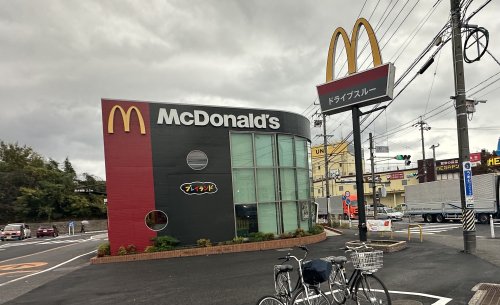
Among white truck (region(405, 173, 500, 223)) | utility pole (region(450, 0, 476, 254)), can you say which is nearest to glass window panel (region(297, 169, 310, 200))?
utility pole (region(450, 0, 476, 254))

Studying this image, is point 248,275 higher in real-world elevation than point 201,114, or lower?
lower

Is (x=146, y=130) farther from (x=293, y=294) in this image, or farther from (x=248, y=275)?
(x=293, y=294)

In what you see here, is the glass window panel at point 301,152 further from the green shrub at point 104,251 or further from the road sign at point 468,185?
the green shrub at point 104,251

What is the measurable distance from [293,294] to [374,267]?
138 centimetres

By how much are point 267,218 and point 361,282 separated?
13.3 meters

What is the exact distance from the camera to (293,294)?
6.04 metres

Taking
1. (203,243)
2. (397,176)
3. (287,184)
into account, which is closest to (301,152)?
(287,184)

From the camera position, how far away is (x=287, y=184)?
2056 centimetres

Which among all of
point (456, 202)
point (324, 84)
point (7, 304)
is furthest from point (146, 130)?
point (456, 202)

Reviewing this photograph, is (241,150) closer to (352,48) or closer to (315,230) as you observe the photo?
(315,230)

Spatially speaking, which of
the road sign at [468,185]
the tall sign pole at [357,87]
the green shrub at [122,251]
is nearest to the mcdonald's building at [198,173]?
the green shrub at [122,251]

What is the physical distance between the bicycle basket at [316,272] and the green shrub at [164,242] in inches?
458

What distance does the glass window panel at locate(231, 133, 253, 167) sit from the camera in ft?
63.4

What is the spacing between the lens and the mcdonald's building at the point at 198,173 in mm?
16812
